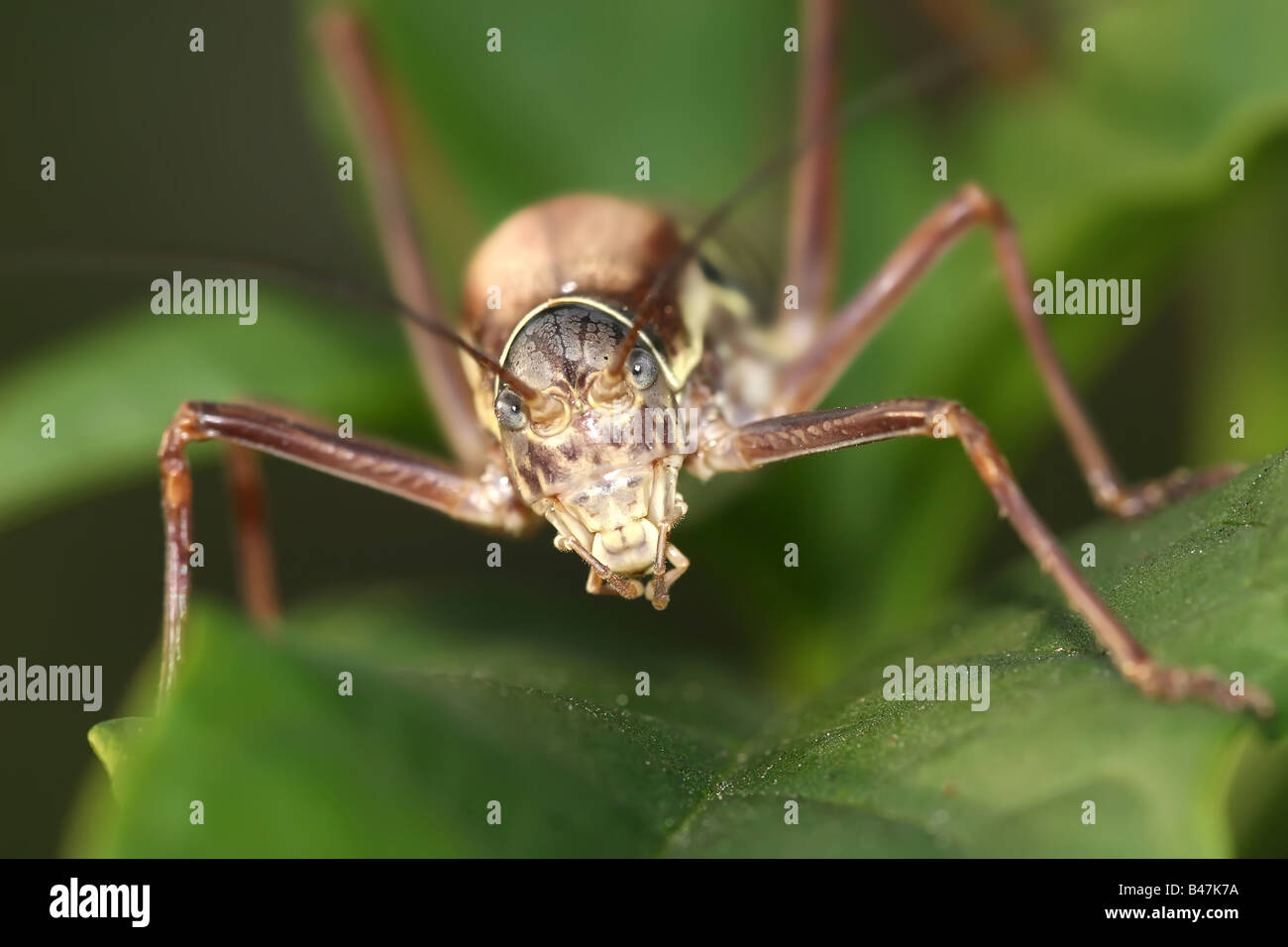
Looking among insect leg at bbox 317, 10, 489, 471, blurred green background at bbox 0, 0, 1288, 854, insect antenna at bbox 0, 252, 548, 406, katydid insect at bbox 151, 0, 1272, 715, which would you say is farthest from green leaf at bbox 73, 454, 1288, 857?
insect leg at bbox 317, 10, 489, 471

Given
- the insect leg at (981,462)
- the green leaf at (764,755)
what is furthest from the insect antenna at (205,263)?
the green leaf at (764,755)

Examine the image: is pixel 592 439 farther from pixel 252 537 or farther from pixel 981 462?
pixel 252 537

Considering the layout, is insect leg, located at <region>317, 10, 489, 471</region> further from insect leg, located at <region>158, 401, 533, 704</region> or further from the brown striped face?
the brown striped face

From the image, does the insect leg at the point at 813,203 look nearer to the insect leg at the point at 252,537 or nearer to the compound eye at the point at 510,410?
the compound eye at the point at 510,410

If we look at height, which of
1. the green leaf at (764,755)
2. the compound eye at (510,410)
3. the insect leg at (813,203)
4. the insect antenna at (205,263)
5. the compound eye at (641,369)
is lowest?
the green leaf at (764,755)

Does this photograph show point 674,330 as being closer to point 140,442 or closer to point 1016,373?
point 1016,373
